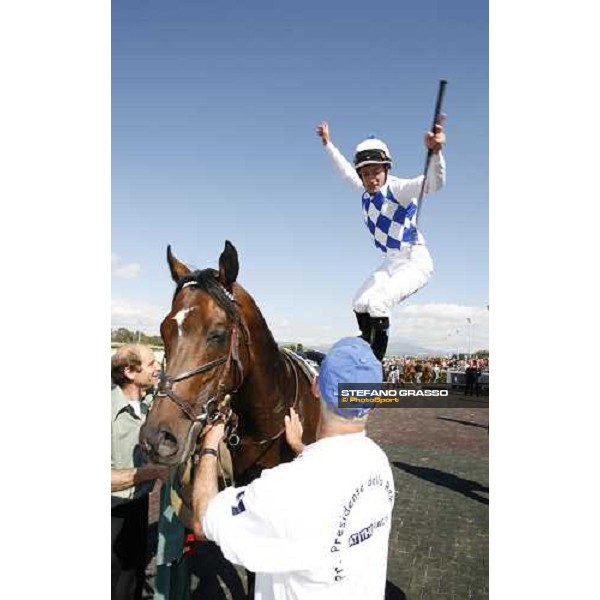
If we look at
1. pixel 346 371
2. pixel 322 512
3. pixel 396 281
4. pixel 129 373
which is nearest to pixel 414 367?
pixel 396 281

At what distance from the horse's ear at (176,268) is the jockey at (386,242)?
1.15 m

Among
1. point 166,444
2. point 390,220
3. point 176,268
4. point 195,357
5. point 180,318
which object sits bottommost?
point 166,444

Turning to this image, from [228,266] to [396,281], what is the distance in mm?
1090

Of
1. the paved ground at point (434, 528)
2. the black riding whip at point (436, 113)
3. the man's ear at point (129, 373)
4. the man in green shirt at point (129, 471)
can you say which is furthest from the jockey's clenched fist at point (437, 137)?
the paved ground at point (434, 528)

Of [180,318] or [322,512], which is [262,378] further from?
[322,512]

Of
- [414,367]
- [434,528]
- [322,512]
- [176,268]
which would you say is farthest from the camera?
[434,528]

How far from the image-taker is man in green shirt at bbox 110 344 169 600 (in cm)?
329

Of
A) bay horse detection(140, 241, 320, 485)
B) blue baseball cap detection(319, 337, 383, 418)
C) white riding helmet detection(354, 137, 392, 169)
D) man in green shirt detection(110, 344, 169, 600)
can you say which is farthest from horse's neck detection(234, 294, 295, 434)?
blue baseball cap detection(319, 337, 383, 418)

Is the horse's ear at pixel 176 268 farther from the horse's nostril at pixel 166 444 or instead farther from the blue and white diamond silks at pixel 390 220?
the blue and white diamond silks at pixel 390 220

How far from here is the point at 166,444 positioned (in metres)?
2.54
